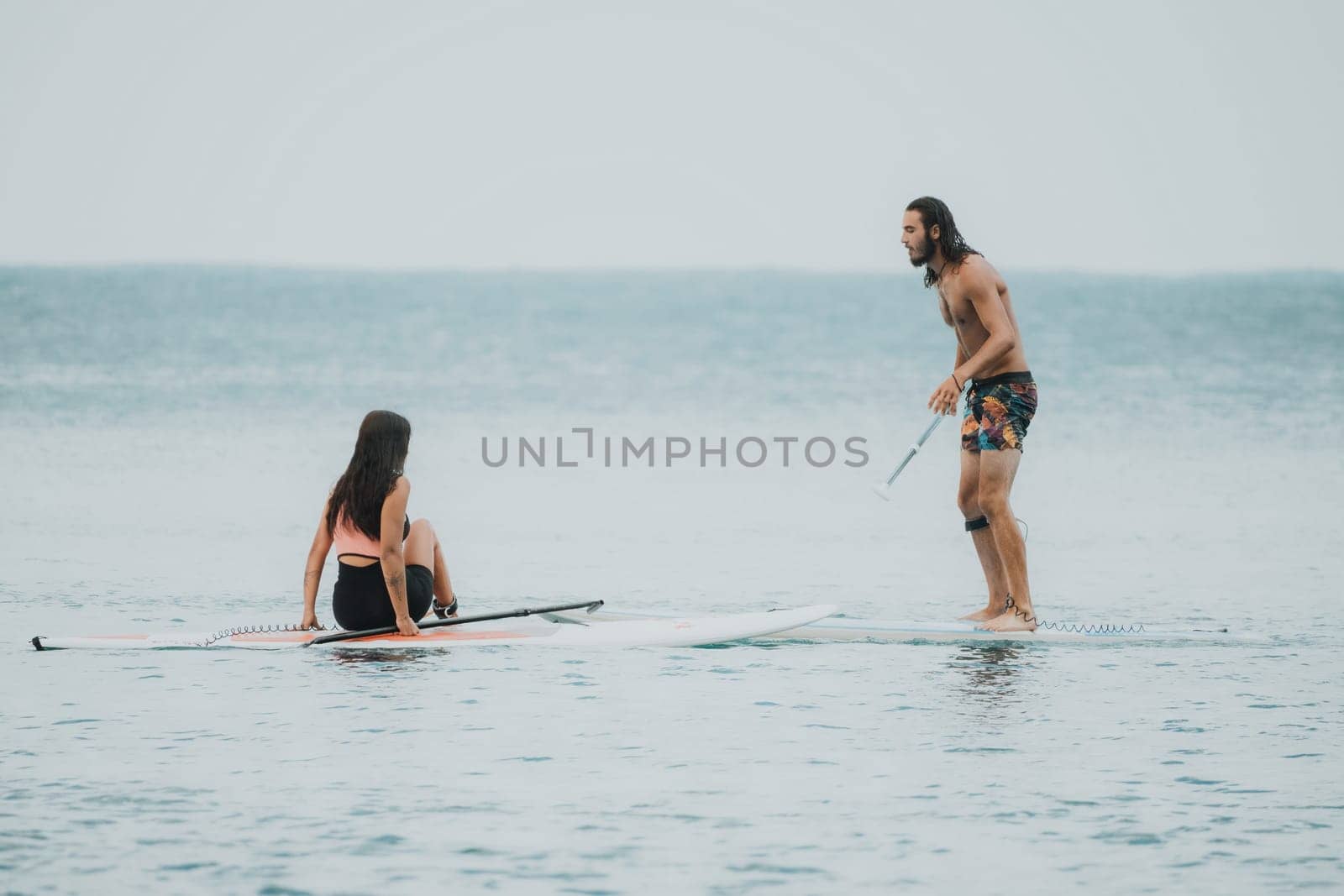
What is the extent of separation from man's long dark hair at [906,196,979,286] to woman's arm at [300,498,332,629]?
8.67 feet

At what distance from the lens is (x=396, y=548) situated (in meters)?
6.72

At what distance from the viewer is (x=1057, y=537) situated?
37.0ft

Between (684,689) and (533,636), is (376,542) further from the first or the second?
(684,689)

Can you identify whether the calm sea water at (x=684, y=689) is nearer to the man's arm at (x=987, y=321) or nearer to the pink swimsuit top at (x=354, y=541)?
the pink swimsuit top at (x=354, y=541)

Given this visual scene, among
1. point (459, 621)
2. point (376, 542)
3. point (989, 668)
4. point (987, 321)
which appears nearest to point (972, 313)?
point (987, 321)

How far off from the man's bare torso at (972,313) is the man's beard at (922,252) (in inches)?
3.5

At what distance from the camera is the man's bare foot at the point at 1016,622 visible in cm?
720

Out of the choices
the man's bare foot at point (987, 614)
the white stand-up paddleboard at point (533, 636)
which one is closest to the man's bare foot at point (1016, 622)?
the man's bare foot at point (987, 614)

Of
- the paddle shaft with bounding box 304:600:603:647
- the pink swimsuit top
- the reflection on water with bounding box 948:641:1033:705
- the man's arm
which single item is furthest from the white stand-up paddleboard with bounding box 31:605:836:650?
the man's arm

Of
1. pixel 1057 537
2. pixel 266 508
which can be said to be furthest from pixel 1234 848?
pixel 266 508

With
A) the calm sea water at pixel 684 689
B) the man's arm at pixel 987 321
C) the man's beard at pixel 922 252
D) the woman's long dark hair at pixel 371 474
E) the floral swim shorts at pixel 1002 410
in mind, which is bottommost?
the calm sea water at pixel 684 689

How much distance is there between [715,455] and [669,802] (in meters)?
12.8

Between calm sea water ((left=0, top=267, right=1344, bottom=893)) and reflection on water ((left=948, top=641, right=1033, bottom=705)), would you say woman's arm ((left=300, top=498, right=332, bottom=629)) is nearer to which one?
calm sea water ((left=0, top=267, right=1344, bottom=893))

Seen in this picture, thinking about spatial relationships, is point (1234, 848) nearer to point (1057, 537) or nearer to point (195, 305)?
point (1057, 537)
